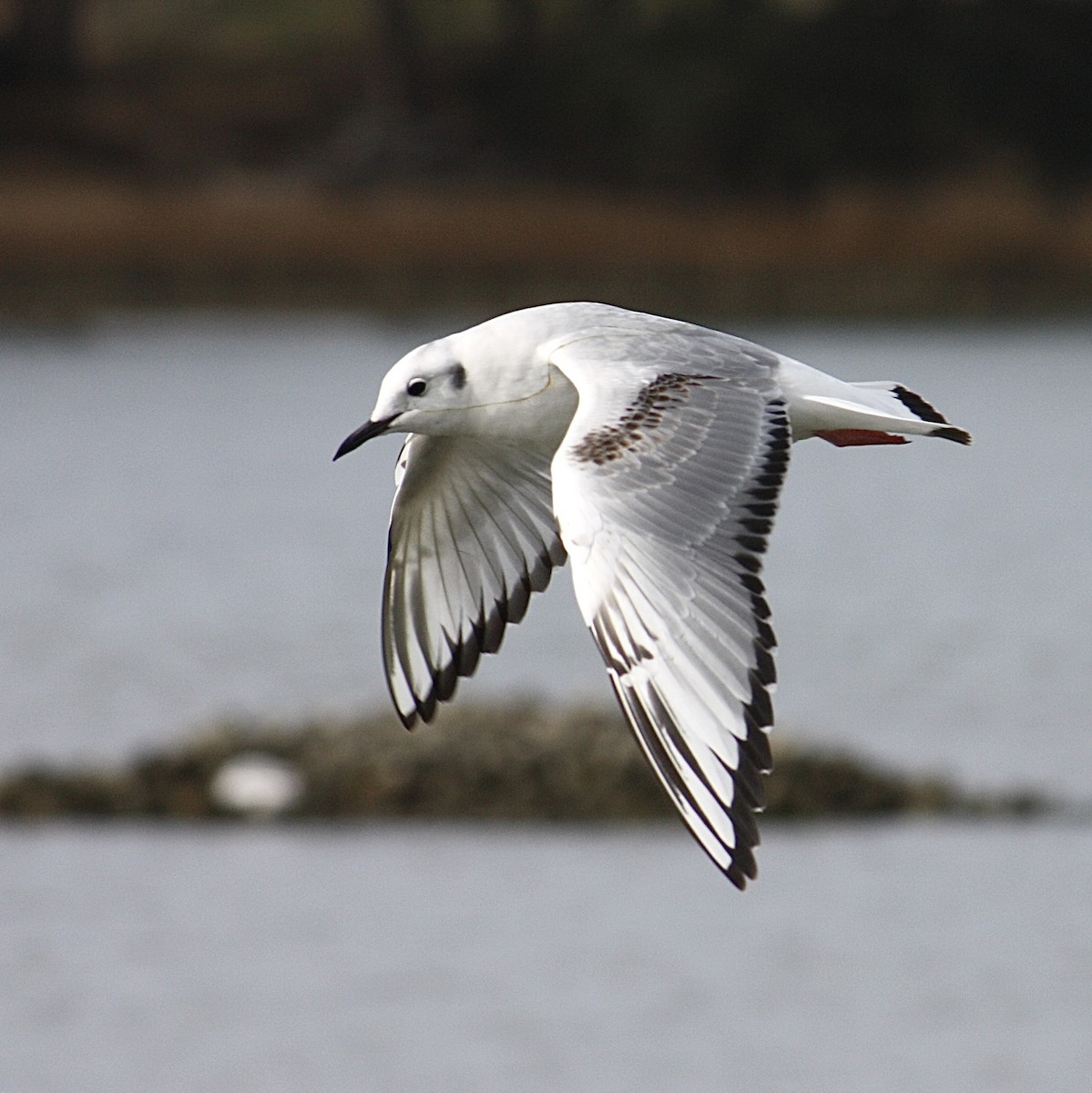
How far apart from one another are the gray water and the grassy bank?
167 millimetres

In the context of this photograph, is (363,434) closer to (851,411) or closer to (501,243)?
(851,411)

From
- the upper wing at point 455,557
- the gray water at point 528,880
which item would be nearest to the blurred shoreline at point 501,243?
the gray water at point 528,880

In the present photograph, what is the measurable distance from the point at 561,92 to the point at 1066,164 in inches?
242

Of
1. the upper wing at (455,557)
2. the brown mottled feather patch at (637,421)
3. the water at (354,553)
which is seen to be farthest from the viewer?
the water at (354,553)

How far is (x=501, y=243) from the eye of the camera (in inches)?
1156

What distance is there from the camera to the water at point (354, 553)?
664 inches

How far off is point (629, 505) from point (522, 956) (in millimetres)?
9621

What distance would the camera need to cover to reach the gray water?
495 inches

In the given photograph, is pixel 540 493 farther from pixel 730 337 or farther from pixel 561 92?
pixel 561 92

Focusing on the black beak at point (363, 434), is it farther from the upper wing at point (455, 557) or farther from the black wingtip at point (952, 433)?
the black wingtip at point (952, 433)

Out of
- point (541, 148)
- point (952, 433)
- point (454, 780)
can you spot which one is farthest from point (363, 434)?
point (541, 148)

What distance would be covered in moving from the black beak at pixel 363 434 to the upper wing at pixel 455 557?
47 cm

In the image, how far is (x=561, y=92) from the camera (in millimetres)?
31594

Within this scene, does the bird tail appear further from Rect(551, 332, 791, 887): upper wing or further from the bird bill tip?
the bird bill tip
